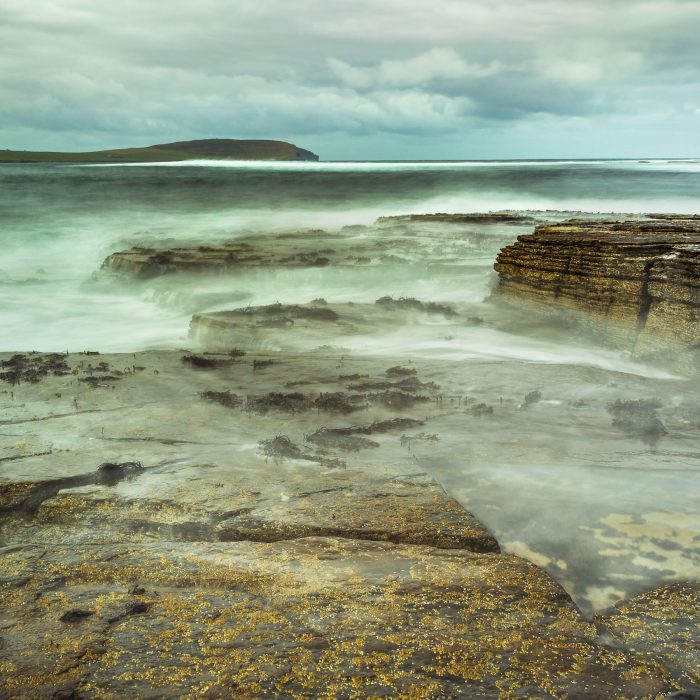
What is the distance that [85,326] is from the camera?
1336cm

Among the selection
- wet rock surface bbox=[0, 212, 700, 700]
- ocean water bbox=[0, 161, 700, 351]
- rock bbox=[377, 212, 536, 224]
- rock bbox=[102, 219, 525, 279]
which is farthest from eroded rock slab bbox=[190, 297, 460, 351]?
rock bbox=[377, 212, 536, 224]

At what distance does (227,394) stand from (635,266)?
6.82m

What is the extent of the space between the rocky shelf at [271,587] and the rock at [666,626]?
0.04 ft

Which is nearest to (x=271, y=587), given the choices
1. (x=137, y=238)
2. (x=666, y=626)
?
(x=666, y=626)

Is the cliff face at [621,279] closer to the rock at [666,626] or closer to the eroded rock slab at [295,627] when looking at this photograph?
the rock at [666,626]

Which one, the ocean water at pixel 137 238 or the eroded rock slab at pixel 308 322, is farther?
the ocean water at pixel 137 238

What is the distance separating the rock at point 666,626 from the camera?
9.02 ft

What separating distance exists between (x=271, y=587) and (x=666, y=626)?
6.43 feet

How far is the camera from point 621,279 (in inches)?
399

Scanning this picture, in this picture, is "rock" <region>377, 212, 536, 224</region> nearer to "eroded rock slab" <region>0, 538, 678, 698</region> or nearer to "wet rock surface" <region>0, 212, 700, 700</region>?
"wet rock surface" <region>0, 212, 700, 700</region>

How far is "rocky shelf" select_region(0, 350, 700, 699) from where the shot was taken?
259cm

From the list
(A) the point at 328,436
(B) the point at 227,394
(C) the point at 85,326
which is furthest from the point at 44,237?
(A) the point at 328,436

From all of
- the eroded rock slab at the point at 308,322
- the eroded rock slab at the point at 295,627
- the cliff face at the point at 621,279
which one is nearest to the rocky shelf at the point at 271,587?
the eroded rock slab at the point at 295,627

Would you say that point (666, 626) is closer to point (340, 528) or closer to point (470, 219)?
point (340, 528)
